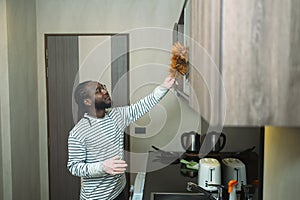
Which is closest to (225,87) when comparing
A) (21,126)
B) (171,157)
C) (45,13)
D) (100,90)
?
(100,90)

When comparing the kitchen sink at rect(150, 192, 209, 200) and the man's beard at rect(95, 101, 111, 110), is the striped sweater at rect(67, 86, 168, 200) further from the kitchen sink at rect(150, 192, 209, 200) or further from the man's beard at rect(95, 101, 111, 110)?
the kitchen sink at rect(150, 192, 209, 200)

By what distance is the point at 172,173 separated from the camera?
2307 mm

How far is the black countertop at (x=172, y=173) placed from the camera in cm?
197

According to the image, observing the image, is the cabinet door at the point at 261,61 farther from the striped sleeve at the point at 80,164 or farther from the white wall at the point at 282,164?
the striped sleeve at the point at 80,164

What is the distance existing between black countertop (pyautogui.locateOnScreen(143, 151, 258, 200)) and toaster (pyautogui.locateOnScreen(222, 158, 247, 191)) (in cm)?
9

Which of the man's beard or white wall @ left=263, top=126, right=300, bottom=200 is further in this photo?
the man's beard

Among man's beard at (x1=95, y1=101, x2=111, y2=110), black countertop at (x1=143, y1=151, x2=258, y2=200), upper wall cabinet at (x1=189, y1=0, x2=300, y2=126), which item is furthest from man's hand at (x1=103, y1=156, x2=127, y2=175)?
upper wall cabinet at (x1=189, y1=0, x2=300, y2=126)

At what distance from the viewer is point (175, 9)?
10.8ft

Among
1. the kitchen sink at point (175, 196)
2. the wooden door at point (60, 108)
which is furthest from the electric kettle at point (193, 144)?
the wooden door at point (60, 108)

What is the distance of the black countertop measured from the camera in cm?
197

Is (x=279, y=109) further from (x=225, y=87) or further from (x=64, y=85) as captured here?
(x=64, y=85)

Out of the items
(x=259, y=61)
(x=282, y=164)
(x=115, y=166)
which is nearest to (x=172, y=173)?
(x=115, y=166)

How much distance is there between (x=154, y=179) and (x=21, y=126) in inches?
53.7

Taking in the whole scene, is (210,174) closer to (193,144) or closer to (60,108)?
(193,144)
